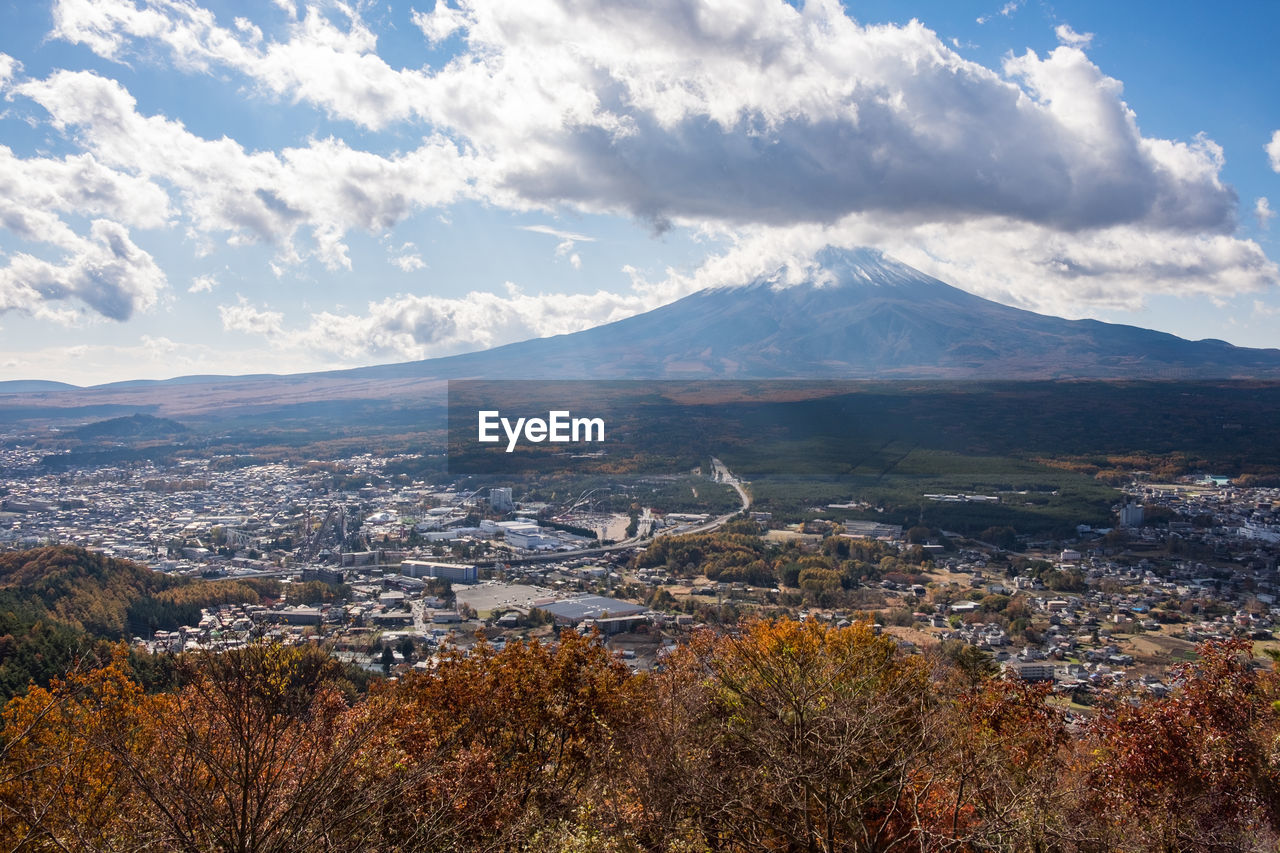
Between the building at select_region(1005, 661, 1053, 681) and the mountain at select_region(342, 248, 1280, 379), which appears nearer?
the building at select_region(1005, 661, 1053, 681)

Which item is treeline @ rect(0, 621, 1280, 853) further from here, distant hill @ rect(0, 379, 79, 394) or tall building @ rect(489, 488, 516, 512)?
distant hill @ rect(0, 379, 79, 394)

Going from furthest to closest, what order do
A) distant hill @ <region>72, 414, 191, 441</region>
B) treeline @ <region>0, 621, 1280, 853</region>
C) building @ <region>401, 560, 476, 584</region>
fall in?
1. distant hill @ <region>72, 414, 191, 441</region>
2. building @ <region>401, 560, 476, 584</region>
3. treeline @ <region>0, 621, 1280, 853</region>

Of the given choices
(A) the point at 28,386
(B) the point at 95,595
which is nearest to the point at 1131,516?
(B) the point at 95,595

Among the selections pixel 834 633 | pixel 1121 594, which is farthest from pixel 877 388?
pixel 834 633

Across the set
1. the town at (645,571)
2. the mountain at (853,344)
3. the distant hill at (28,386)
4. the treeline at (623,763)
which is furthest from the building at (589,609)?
the distant hill at (28,386)

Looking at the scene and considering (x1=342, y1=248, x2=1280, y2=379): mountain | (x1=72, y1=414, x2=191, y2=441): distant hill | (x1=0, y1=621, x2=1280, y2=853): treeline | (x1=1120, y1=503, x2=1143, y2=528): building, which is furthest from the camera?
(x1=342, y1=248, x2=1280, y2=379): mountain

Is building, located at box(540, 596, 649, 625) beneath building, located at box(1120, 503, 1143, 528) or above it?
beneath

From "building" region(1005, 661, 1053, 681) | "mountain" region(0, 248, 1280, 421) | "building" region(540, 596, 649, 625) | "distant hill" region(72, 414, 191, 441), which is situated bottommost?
"building" region(540, 596, 649, 625)

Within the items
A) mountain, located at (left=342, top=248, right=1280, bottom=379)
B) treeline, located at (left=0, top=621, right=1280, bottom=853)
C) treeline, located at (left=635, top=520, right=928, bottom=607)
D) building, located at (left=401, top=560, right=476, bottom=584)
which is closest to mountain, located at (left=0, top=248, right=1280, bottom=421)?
mountain, located at (left=342, top=248, right=1280, bottom=379)
